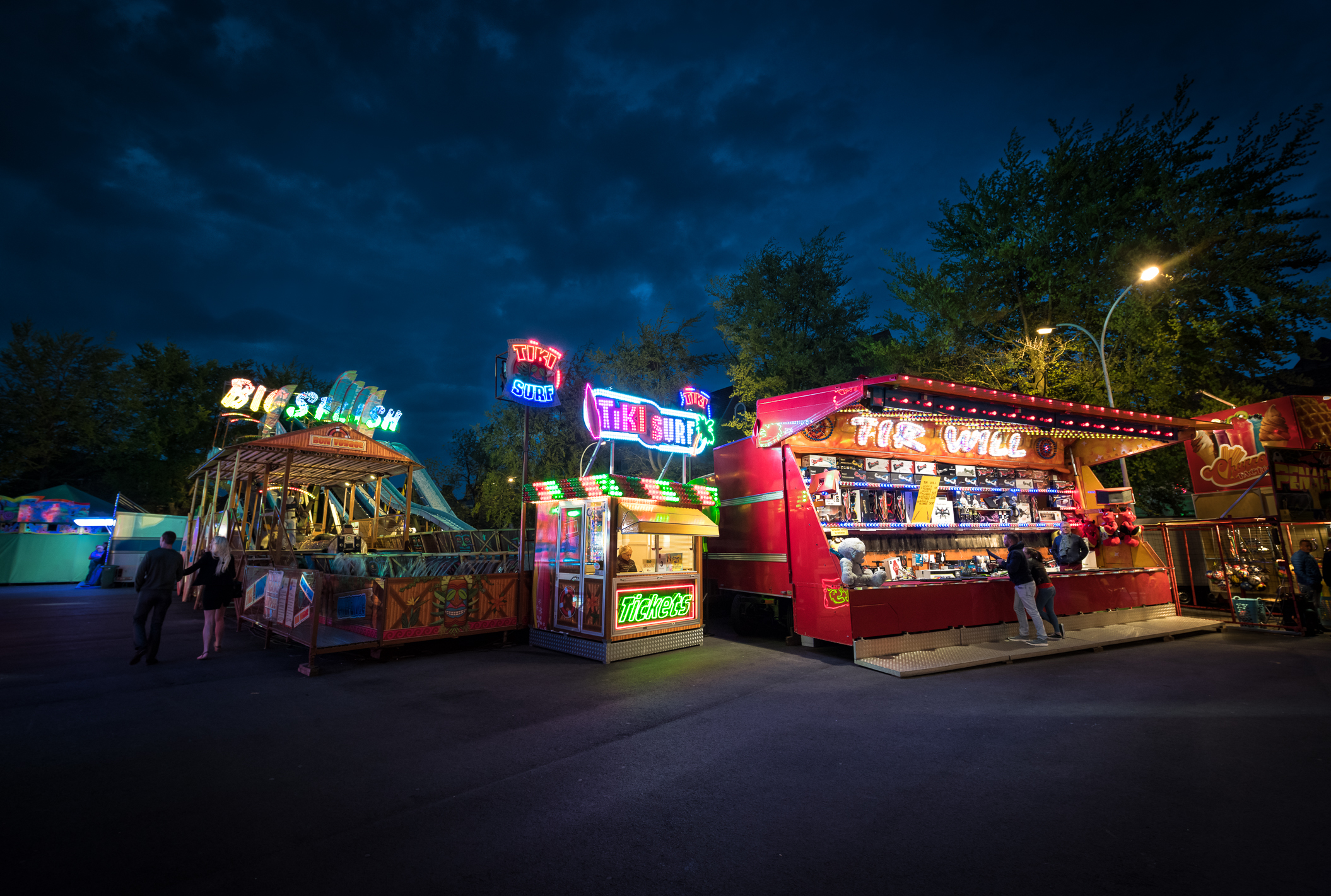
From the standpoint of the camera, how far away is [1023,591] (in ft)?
30.0

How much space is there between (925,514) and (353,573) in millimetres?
11241

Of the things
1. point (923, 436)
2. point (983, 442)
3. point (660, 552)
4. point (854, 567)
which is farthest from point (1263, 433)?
point (660, 552)

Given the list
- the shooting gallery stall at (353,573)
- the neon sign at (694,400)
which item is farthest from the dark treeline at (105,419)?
the neon sign at (694,400)

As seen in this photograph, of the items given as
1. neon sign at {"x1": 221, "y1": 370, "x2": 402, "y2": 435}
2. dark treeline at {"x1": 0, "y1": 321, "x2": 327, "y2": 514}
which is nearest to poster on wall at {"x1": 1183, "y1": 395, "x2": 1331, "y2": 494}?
neon sign at {"x1": 221, "y1": 370, "x2": 402, "y2": 435}

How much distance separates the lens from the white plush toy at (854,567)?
8.34 m

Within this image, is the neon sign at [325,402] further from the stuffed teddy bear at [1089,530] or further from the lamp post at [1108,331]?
the stuffed teddy bear at [1089,530]

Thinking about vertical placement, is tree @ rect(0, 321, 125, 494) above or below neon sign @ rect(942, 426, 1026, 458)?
above

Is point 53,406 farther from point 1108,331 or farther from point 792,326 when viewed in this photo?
point 1108,331

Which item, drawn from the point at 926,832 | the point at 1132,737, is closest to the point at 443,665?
the point at 926,832

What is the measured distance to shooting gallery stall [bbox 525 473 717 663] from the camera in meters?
8.95

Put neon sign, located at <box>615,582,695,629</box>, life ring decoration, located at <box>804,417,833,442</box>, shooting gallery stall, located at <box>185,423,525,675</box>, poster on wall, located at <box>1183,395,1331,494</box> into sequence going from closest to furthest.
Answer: shooting gallery stall, located at <box>185,423,525,675</box>
neon sign, located at <box>615,582,695,629</box>
life ring decoration, located at <box>804,417,833,442</box>
poster on wall, located at <box>1183,395,1331,494</box>

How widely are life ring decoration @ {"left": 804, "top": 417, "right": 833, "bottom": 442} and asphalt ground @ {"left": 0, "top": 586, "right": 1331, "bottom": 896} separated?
3.96 meters

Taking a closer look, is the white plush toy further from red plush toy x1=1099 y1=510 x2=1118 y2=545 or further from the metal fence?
the metal fence

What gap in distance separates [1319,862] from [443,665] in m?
8.76
